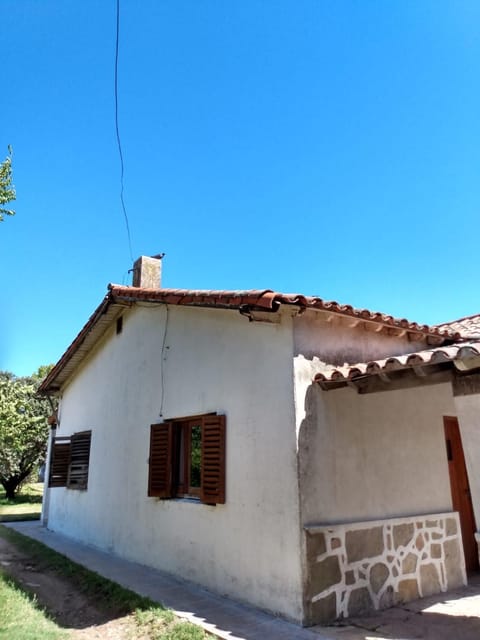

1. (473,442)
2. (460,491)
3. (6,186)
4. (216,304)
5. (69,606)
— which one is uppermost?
(6,186)

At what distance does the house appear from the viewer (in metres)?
4.98

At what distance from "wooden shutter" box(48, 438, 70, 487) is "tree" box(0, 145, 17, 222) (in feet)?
26.1

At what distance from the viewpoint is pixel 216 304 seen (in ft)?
20.5

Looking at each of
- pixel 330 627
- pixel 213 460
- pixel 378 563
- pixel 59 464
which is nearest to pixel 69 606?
pixel 213 460

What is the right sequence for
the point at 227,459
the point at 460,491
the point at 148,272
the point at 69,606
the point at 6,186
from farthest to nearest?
the point at 148,272 < the point at 460,491 < the point at 6,186 < the point at 227,459 < the point at 69,606

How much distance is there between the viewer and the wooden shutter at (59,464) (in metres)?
12.0

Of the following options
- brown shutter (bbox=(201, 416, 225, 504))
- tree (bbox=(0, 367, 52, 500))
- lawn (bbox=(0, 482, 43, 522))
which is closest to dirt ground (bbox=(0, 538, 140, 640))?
brown shutter (bbox=(201, 416, 225, 504))

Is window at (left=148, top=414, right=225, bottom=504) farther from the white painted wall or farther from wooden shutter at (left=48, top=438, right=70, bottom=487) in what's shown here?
wooden shutter at (left=48, top=438, right=70, bottom=487)

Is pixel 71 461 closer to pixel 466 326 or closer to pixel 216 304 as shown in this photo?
pixel 216 304

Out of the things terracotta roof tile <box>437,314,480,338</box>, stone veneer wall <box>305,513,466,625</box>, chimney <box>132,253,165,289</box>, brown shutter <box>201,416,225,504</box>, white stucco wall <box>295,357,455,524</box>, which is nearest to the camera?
stone veneer wall <box>305,513,466,625</box>

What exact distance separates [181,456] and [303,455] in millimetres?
3172

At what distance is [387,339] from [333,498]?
286 centimetres

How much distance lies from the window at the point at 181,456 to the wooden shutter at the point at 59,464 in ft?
18.1

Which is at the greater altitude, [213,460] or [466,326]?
[466,326]
